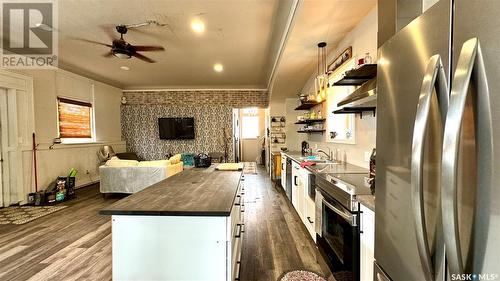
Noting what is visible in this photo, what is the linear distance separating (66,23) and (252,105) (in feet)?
17.6

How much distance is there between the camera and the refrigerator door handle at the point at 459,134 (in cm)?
55

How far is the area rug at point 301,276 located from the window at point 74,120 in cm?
606

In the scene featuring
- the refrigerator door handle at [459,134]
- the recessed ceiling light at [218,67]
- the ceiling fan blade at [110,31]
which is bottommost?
the refrigerator door handle at [459,134]

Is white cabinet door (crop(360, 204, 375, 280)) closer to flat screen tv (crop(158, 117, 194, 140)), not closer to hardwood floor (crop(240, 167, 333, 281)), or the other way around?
hardwood floor (crop(240, 167, 333, 281))

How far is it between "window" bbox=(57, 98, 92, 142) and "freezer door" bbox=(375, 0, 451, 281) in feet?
22.3

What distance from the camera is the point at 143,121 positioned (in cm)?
798

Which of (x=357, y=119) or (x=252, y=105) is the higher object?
(x=252, y=105)

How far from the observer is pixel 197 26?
347 cm

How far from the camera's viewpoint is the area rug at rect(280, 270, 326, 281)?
2.15m

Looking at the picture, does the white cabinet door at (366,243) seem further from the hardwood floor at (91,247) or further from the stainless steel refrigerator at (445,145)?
the hardwood floor at (91,247)

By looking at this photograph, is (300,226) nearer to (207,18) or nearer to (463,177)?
(463,177)

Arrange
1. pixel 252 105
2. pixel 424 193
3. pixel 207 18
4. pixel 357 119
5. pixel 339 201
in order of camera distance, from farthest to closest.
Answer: pixel 252 105
pixel 207 18
pixel 357 119
pixel 339 201
pixel 424 193

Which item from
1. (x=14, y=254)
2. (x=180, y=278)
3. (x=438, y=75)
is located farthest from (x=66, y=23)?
(x=438, y=75)

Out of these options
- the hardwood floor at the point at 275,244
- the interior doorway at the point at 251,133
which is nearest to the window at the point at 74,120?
the hardwood floor at the point at 275,244
